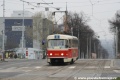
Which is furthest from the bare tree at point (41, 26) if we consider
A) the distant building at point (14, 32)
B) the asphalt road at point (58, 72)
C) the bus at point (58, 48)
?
the asphalt road at point (58, 72)

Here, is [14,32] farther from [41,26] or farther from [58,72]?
[58,72]

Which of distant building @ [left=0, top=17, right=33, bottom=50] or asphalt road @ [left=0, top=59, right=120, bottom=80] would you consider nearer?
asphalt road @ [left=0, top=59, right=120, bottom=80]

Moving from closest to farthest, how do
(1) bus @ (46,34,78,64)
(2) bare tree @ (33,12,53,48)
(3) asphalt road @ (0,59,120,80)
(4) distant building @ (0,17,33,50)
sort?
(3) asphalt road @ (0,59,120,80), (1) bus @ (46,34,78,64), (2) bare tree @ (33,12,53,48), (4) distant building @ (0,17,33,50)

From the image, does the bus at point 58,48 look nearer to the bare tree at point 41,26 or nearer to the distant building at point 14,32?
the bare tree at point 41,26

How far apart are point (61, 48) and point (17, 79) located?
14655 mm

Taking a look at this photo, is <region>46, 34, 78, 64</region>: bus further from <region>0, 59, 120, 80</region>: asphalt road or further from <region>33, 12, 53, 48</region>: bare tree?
<region>33, 12, 53, 48</region>: bare tree

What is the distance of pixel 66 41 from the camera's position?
35.0 meters

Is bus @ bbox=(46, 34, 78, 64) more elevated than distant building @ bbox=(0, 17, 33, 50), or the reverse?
distant building @ bbox=(0, 17, 33, 50)

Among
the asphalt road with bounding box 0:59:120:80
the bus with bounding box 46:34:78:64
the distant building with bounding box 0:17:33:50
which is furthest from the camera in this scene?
the distant building with bounding box 0:17:33:50

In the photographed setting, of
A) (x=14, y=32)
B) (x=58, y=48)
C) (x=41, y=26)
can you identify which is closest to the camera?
(x=58, y=48)

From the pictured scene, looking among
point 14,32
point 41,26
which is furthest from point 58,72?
point 14,32

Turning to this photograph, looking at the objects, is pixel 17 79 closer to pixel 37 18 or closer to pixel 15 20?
pixel 37 18

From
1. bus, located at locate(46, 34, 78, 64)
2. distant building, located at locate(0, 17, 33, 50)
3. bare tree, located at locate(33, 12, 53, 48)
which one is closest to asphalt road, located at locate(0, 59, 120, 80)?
bus, located at locate(46, 34, 78, 64)

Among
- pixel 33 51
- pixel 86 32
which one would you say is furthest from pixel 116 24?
pixel 33 51
